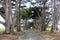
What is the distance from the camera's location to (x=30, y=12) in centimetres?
4288

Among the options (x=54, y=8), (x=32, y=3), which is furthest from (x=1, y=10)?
(x=32, y=3)

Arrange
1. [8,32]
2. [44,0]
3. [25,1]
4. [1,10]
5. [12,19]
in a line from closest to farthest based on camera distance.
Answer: [8,32] → [12,19] → [1,10] → [44,0] → [25,1]

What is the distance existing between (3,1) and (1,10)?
5.59 metres

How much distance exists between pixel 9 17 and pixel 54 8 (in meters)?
6.73

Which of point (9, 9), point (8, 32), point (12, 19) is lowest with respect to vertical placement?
point (8, 32)

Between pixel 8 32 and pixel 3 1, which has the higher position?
pixel 3 1

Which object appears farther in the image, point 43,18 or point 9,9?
point 43,18

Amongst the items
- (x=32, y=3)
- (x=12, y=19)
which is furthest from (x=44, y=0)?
(x=12, y=19)

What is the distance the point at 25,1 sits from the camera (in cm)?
3638

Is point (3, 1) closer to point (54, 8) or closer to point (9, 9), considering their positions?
point (9, 9)

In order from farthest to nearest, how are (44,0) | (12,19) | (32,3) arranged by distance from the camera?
(32,3) < (44,0) < (12,19)

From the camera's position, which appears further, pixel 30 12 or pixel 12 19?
pixel 30 12

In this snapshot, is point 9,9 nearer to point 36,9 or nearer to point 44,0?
point 44,0

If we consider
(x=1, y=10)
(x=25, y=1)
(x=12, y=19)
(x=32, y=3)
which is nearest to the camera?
(x=12, y=19)
